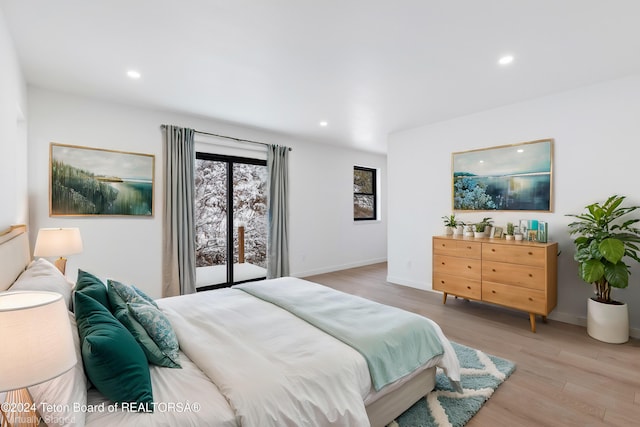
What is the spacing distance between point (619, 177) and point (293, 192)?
A: 4.31m

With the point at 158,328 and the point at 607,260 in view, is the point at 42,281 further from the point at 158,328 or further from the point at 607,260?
the point at 607,260

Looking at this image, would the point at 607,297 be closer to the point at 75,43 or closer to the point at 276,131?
the point at 276,131

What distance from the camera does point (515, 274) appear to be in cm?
329

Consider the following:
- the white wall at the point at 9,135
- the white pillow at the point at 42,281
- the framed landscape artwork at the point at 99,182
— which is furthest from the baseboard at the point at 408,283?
the white wall at the point at 9,135

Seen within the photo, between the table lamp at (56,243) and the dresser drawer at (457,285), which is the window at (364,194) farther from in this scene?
the table lamp at (56,243)

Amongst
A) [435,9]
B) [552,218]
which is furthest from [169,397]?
[552,218]

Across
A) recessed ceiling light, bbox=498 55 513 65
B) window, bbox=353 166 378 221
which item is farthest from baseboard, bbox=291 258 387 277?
recessed ceiling light, bbox=498 55 513 65

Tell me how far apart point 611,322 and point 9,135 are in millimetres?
5355

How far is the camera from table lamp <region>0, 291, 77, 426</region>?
752 mm

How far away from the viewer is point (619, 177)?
3102 mm

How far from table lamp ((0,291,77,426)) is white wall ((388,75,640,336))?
4355 millimetres

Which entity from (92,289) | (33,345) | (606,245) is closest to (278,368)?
(33,345)

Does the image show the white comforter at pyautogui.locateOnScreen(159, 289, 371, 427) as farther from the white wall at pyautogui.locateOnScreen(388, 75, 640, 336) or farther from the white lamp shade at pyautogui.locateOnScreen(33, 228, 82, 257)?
the white wall at pyautogui.locateOnScreen(388, 75, 640, 336)

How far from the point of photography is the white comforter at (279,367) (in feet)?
4.17
